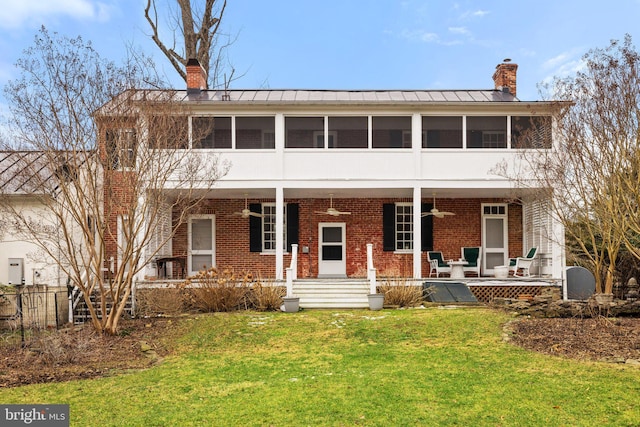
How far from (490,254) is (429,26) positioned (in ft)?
24.2

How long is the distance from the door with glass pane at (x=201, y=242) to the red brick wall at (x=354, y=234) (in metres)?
0.19

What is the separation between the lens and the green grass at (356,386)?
17.3 feet

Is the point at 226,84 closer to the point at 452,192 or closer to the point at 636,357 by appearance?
the point at 452,192

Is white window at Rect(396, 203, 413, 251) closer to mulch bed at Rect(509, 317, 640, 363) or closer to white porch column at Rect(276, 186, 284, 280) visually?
white porch column at Rect(276, 186, 284, 280)

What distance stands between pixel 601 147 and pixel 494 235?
23.3 ft

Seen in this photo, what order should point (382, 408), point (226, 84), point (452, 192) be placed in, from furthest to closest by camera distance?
1. point (226, 84)
2. point (452, 192)
3. point (382, 408)

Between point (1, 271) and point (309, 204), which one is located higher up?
point (309, 204)

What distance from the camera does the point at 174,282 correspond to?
13.1 metres

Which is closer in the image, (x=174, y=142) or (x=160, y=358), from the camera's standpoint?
(x=160, y=358)

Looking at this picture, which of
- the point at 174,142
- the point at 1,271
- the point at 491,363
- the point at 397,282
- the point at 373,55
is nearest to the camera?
the point at 491,363

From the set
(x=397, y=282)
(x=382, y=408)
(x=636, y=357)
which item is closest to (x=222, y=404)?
(x=382, y=408)

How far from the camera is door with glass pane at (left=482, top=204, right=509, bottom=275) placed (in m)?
16.5

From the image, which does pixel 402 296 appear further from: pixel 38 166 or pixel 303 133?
pixel 38 166

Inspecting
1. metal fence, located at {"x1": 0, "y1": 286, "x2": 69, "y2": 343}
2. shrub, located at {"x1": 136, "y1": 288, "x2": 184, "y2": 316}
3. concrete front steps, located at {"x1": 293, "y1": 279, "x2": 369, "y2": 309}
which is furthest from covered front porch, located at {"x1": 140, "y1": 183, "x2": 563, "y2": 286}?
metal fence, located at {"x1": 0, "y1": 286, "x2": 69, "y2": 343}
